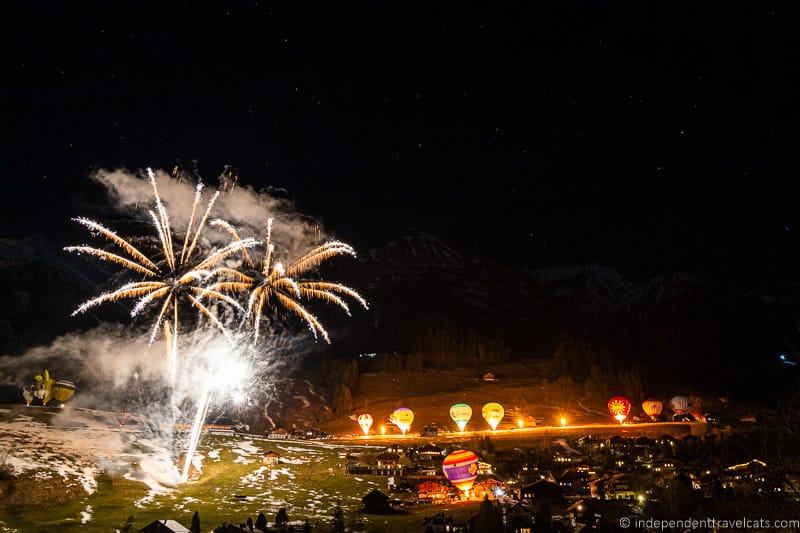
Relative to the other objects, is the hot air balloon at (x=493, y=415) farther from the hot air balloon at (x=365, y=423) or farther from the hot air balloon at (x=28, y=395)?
the hot air balloon at (x=28, y=395)

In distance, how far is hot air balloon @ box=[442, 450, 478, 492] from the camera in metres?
52.7

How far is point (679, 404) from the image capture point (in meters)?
112

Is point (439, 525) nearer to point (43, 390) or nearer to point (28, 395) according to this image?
point (43, 390)

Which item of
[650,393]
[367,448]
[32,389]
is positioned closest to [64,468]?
[32,389]

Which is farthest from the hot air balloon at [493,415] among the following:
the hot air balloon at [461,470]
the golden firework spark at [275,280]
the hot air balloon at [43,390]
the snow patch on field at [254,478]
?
the hot air balloon at [43,390]

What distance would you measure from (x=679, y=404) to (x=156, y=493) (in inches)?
3847

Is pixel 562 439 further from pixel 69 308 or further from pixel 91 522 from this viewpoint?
pixel 69 308

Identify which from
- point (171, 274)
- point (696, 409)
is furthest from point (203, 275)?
point (696, 409)

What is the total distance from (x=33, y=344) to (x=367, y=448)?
8985 cm

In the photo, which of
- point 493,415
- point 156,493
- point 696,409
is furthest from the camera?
point 696,409

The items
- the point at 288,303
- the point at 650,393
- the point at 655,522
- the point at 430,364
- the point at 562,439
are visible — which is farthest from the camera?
the point at 430,364

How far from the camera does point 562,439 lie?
8444 cm

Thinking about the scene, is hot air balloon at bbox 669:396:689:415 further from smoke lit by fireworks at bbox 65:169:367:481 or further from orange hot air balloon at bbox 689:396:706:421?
smoke lit by fireworks at bbox 65:169:367:481

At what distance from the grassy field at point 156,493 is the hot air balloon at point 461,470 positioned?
6.23 meters
